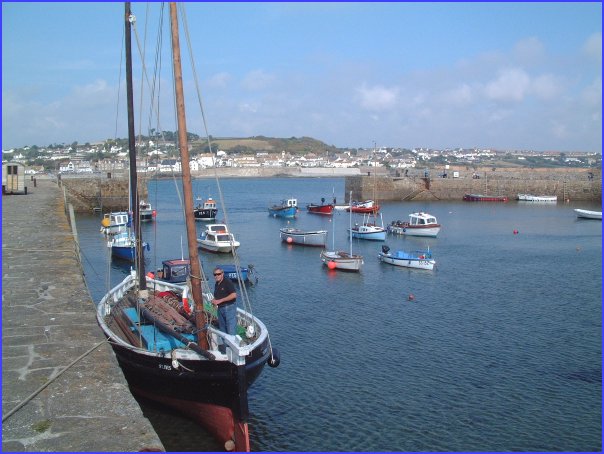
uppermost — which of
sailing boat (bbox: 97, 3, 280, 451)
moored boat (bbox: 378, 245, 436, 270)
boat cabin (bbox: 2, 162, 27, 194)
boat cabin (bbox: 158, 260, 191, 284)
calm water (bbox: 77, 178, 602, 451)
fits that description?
boat cabin (bbox: 2, 162, 27, 194)

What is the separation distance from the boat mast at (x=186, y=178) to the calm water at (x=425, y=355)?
8.83ft

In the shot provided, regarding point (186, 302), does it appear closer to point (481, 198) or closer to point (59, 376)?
point (59, 376)

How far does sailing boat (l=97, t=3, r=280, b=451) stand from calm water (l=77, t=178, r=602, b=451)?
2.86 feet

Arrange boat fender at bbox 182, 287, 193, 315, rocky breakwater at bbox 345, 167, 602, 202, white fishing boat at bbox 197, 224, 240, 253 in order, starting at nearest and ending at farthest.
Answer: boat fender at bbox 182, 287, 193, 315 < white fishing boat at bbox 197, 224, 240, 253 < rocky breakwater at bbox 345, 167, 602, 202

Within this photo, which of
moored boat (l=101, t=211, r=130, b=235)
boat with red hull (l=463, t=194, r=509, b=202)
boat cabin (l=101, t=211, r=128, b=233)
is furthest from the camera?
boat with red hull (l=463, t=194, r=509, b=202)

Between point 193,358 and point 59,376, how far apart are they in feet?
12.1

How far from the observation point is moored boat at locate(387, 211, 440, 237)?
157 ft

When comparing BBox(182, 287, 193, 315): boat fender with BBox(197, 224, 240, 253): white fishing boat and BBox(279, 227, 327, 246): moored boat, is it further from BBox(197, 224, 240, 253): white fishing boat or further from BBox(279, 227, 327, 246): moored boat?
BBox(279, 227, 327, 246): moored boat

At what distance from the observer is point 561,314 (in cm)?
2380

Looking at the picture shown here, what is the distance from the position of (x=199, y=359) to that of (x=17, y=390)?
13.7ft

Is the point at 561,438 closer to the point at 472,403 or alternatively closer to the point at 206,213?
the point at 472,403

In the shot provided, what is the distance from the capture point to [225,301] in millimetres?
11750

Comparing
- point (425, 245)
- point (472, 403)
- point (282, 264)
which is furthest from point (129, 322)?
point (425, 245)

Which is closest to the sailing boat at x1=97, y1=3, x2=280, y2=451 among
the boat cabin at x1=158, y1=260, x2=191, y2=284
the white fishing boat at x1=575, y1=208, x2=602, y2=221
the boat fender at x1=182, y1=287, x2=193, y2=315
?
the boat fender at x1=182, y1=287, x2=193, y2=315
